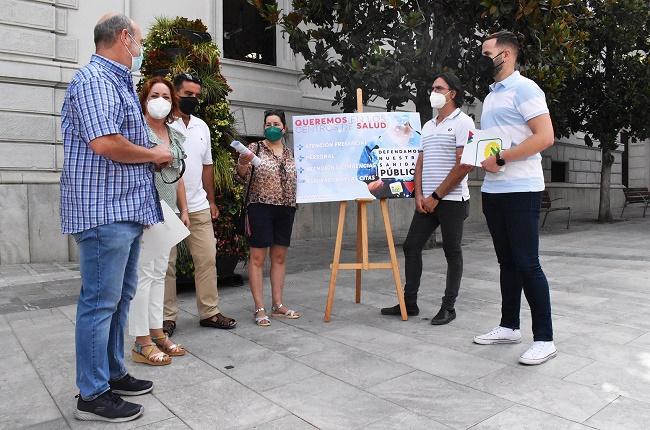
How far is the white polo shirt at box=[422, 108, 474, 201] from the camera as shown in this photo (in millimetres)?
4461

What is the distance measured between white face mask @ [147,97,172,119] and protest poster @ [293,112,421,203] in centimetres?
145

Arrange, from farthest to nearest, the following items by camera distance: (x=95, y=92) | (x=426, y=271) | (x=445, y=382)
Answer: (x=426, y=271) < (x=445, y=382) < (x=95, y=92)

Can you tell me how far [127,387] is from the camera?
3102 mm

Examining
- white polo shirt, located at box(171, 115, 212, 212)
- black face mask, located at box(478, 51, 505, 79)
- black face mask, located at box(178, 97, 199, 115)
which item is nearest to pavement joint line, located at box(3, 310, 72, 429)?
white polo shirt, located at box(171, 115, 212, 212)

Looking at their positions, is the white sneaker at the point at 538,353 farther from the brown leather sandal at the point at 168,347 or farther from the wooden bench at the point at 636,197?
the wooden bench at the point at 636,197

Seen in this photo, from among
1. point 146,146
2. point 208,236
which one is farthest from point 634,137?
point 146,146

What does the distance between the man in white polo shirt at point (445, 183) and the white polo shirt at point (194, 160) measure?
69.8 inches

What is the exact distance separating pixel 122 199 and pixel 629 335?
12.4 feet

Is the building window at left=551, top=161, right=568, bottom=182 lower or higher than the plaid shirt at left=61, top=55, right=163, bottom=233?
higher

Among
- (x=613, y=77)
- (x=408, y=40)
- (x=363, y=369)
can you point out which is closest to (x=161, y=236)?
(x=363, y=369)

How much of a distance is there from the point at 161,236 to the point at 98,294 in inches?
24.8

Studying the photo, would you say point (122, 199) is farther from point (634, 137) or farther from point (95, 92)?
point (634, 137)

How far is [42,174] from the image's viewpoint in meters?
8.30

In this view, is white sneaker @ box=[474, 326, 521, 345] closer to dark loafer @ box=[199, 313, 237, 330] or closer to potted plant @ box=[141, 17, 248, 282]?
dark loafer @ box=[199, 313, 237, 330]
